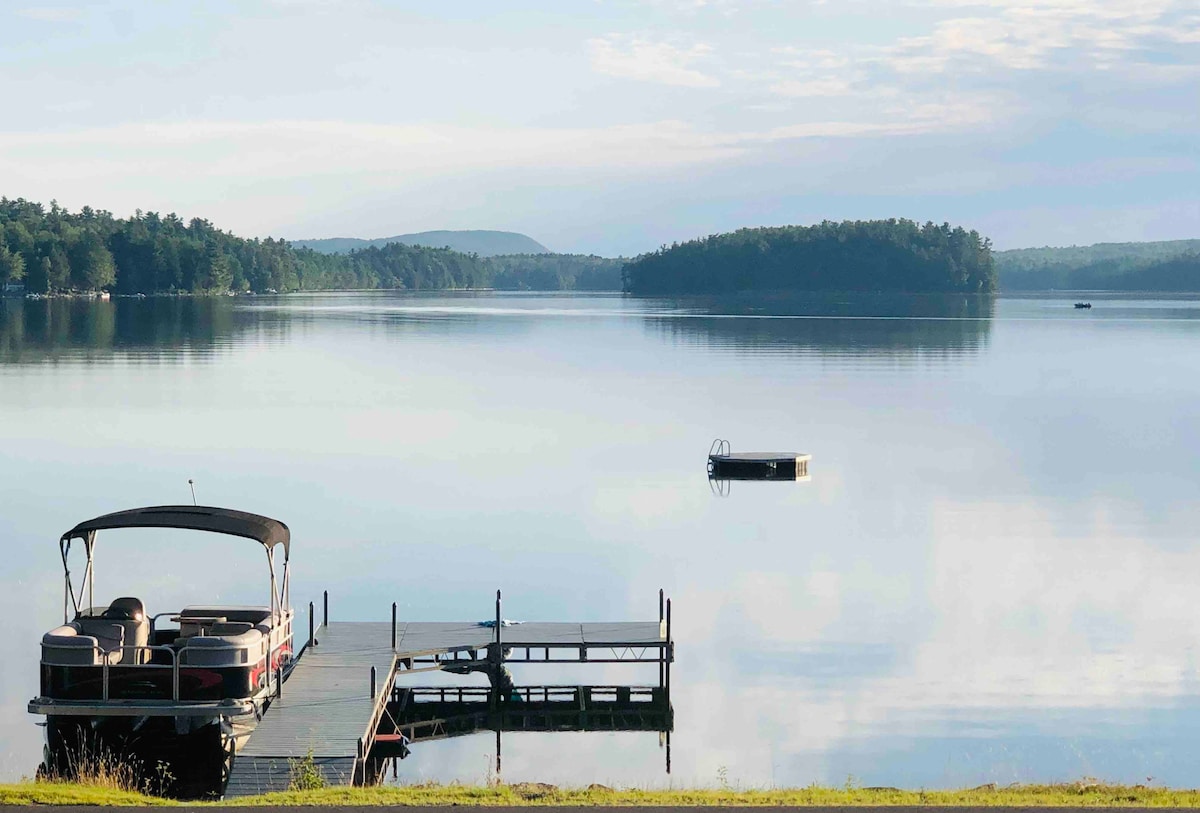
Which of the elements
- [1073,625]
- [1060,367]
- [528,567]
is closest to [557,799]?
[1073,625]

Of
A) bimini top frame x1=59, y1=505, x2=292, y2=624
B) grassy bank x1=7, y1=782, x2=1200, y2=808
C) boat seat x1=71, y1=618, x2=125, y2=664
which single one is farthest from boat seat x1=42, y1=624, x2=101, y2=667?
grassy bank x1=7, y1=782, x2=1200, y2=808

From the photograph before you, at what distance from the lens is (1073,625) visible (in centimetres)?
2712

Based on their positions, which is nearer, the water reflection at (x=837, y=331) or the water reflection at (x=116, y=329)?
the water reflection at (x=116, y=329)

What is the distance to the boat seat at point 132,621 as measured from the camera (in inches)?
821

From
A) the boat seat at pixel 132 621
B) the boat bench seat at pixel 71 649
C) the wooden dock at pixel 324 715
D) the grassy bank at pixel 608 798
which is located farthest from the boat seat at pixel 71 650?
the grassy bank at pixel 608 798

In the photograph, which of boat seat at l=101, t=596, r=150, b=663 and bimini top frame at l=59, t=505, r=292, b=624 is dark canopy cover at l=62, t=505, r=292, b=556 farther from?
boat seat at l=101, t=596, r=150, b=663

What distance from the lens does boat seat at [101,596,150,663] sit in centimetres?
2084

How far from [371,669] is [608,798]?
795cm

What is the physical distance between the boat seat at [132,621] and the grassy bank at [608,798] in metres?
6.01

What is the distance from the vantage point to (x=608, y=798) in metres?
14.0

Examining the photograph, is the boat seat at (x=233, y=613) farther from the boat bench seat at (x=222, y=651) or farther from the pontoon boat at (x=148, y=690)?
the boat bench seat at (x=222, y=651)

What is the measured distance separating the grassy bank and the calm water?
447cm

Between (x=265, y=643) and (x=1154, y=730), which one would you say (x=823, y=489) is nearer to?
(x=1154, y=730)

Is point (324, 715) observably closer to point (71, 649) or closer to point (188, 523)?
point (71, 649)
